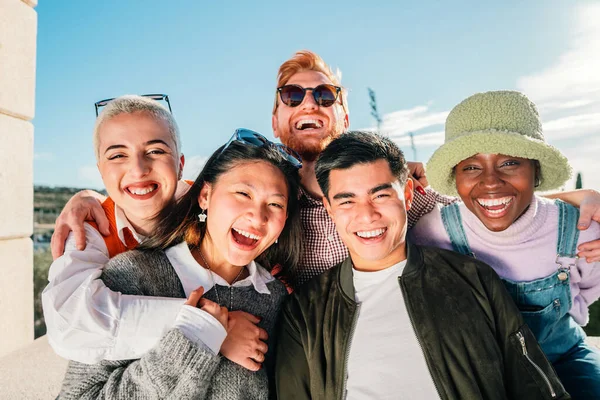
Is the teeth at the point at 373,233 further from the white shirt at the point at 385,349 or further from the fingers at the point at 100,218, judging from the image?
the fingers at the point at 100,218

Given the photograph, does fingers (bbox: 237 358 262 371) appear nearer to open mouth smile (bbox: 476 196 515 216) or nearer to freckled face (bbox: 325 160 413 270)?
freckled face (bbox: 325 160 413 270)

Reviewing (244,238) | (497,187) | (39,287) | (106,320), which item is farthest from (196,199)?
(39,287)

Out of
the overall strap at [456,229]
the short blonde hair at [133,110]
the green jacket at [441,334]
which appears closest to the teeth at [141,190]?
the short blonde hair at [133,110]

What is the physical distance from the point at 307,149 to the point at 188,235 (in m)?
1.38

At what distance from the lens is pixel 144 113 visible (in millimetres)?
2430

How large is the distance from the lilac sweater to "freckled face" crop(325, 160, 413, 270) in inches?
21.8

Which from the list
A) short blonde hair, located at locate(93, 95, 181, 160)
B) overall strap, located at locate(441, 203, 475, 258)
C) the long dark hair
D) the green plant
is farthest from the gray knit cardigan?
the green plant

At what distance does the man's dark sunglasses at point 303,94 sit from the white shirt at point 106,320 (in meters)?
2.12

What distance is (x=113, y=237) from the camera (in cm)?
244

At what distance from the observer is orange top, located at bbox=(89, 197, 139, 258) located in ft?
7.85

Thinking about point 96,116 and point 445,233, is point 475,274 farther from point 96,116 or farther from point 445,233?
point 96,116

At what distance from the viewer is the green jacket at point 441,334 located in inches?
81.1

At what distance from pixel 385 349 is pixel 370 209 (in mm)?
716

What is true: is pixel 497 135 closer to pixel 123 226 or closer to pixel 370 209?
pixel 370 209
